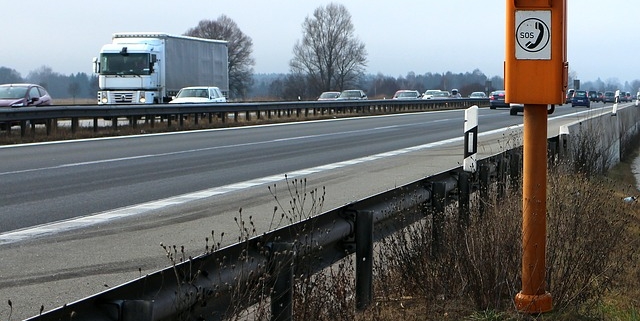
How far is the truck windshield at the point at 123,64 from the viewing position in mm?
39656

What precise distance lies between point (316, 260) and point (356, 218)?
1.98ft

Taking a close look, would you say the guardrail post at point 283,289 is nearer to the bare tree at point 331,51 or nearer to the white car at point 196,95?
the white car at point 196,95

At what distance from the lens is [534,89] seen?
5.72 metres

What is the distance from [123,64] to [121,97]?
138 centimetres

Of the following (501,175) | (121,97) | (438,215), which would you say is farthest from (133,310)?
(121,97)

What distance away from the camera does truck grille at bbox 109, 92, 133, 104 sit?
129 feet

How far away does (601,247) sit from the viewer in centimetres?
747

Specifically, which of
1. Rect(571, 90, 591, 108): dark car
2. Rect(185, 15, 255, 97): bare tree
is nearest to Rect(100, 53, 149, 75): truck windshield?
Rect(571, 90, 591, 108): dark car

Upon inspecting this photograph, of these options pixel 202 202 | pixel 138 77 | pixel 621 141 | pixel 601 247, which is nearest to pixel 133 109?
pixel 138 77

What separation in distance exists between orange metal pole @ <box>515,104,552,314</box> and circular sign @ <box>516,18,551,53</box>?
1.16 ft

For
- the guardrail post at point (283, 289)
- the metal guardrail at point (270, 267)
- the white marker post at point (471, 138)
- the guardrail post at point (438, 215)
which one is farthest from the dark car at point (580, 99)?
the guardrail post at point (283, 289)

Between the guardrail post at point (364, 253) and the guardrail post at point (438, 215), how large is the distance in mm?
1049

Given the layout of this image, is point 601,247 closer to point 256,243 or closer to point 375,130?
point 256,243

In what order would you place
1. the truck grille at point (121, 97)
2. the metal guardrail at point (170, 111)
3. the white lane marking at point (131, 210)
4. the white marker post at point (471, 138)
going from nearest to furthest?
the white lane marking at point (131, 210) → the white marker post at point (471, 138) → the metal guardrail at point (170, 111) → the truck grille at point (121, 97)
